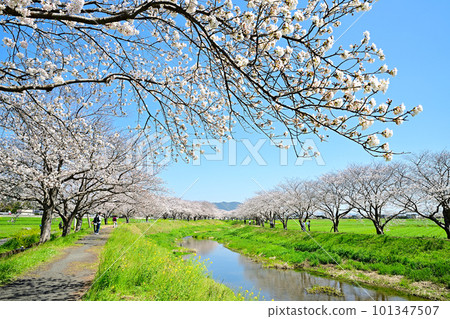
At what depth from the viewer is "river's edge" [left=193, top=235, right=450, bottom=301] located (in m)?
11.0

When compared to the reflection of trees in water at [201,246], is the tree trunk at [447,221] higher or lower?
higher

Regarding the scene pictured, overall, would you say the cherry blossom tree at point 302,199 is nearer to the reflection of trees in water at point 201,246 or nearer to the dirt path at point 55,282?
the reflection of trees in water at point 201,246

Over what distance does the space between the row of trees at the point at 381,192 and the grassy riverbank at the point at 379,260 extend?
19.6 ft

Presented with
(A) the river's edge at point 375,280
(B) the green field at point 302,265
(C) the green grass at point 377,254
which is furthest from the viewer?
(C) the green grass at point 377,254

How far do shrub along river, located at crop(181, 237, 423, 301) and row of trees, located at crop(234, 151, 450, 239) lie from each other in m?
11.5

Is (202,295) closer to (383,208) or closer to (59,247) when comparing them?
(59,247)

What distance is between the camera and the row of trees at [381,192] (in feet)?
67.2

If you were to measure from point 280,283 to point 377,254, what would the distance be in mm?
6887

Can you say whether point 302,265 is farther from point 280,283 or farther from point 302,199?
point 302,199

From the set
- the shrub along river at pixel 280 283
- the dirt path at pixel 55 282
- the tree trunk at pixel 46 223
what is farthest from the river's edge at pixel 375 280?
the tree trunk at pixel 46 223

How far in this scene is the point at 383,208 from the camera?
25203 mm

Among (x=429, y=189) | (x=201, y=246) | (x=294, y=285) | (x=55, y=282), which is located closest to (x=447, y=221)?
(x=429, y=189)

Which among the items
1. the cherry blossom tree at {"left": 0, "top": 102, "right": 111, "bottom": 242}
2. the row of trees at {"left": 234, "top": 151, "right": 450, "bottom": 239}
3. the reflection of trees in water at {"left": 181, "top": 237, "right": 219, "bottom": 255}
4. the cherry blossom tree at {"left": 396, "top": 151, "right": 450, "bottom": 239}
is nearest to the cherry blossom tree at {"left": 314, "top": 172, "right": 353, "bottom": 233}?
the row of trees at {"left": 234, "top": 151, "right": 450, "bottom": 239}

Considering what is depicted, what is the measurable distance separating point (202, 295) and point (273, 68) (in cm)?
583
